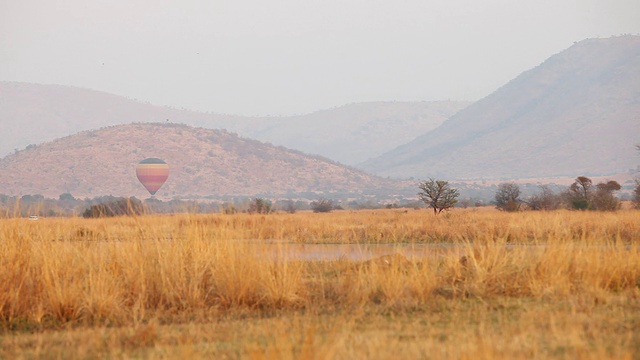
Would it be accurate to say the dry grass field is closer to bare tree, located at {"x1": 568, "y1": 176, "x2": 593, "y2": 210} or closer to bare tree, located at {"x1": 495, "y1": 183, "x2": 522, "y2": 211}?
bare tree, located at {"x1": 568, "y1": 176, "x2": 593, "y2": 210}

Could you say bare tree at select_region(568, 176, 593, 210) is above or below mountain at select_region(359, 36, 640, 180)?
below

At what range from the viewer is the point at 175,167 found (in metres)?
129

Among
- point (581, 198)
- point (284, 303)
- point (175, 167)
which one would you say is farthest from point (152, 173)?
point (284, 303)

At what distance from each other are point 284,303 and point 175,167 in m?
119

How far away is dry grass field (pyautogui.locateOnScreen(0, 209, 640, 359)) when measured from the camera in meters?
9.27

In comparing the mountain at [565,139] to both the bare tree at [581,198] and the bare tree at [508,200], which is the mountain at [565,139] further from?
the bare tree at [581,198]

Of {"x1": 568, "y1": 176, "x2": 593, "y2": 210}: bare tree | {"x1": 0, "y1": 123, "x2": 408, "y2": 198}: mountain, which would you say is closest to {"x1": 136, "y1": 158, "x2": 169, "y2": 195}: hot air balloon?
{"x1": 0, "y1": 123, "x2": 408, "y2": 198}: mountain

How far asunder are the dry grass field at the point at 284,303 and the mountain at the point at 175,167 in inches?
3969

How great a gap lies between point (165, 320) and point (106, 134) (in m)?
130

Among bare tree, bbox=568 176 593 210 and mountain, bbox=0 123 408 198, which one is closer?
bare tree, bbox=568 176 593 210

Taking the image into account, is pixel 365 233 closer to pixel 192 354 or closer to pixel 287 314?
pixel 287 314

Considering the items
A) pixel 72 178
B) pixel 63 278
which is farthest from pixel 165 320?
pixel 72 178

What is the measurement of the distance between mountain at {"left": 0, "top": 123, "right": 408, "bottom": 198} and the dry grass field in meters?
101

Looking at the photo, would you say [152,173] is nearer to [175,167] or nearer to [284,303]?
[175,167]
